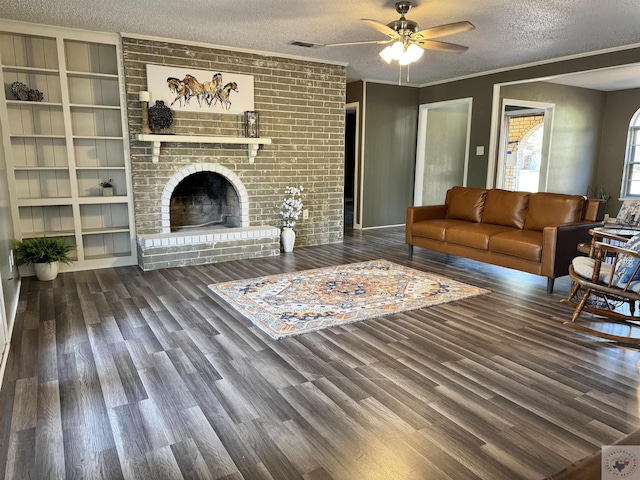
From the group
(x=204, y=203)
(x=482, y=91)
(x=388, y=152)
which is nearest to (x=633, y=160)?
(x=482, y=91)

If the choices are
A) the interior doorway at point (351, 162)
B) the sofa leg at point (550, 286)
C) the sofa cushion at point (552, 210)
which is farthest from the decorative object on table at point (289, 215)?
the sofa leg at point (550, 286)

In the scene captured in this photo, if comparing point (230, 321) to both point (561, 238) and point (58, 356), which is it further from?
point (561, 238)

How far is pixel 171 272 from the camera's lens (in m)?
4.74

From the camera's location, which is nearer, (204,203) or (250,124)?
(250,124)

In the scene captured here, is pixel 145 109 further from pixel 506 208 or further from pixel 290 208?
pixel 506 208

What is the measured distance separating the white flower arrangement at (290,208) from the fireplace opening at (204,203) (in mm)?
604

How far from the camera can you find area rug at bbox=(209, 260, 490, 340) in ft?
10.9

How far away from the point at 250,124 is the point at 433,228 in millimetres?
2577

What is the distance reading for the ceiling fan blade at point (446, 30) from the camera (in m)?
3.28

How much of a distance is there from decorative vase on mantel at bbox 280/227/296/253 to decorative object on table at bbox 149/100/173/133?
195cm

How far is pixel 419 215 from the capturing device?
5406 millimetres

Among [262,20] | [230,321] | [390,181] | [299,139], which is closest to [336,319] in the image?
[230,321]

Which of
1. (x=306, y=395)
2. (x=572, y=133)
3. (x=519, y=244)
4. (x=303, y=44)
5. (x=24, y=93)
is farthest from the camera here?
(x=572, y=133)

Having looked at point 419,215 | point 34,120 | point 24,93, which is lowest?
point 419,215
